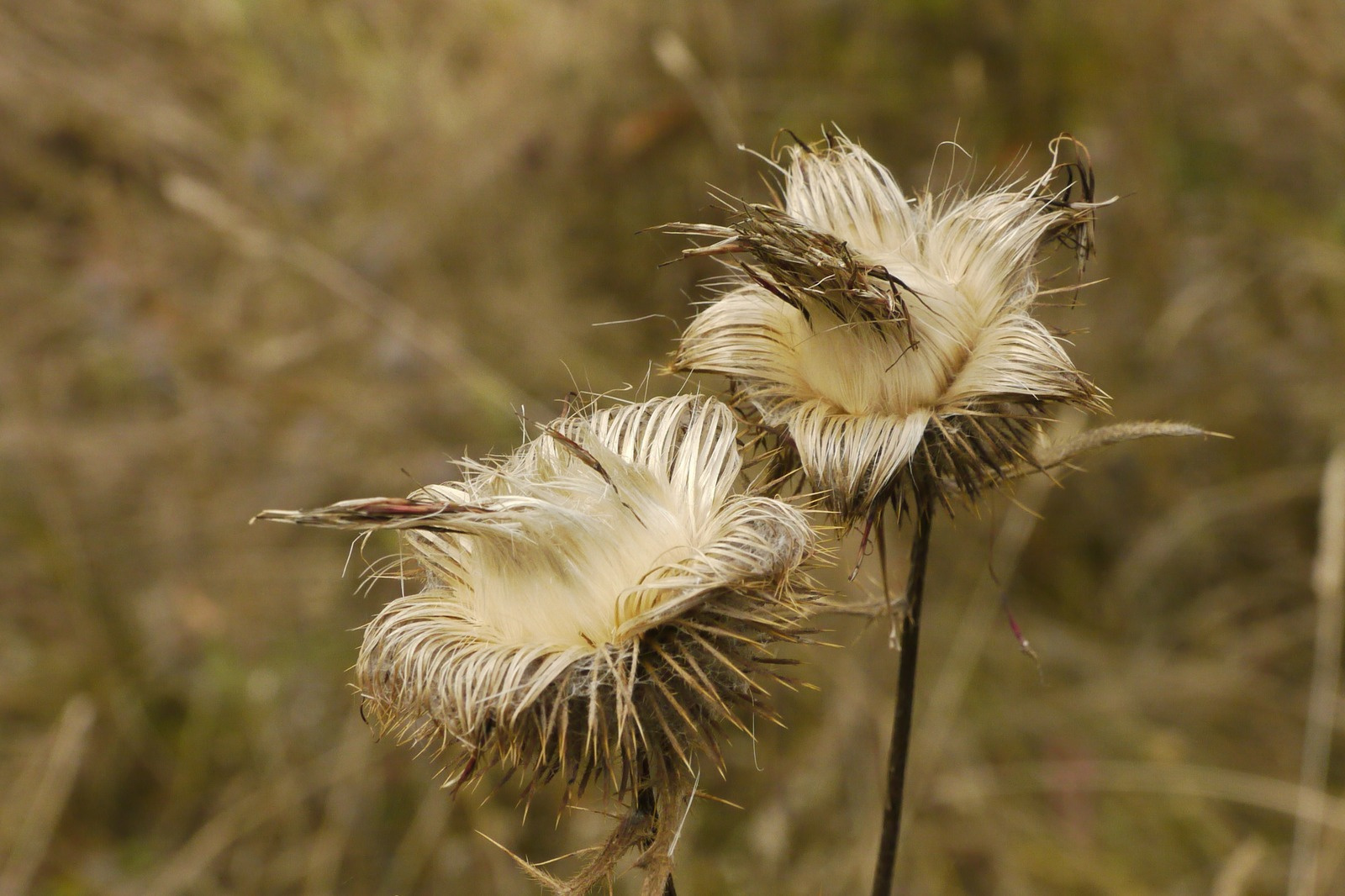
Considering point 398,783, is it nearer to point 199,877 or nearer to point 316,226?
point 199,877

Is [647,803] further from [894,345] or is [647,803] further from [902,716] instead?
[894,345]

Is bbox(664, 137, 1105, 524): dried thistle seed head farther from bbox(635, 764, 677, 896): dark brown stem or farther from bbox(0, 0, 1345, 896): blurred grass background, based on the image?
bbox(0, 0, 1345, 896): blurred grass background

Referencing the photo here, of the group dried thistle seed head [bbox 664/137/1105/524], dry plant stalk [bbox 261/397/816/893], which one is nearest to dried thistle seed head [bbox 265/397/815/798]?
dry plant stalk [bbox 261/397/816/893]

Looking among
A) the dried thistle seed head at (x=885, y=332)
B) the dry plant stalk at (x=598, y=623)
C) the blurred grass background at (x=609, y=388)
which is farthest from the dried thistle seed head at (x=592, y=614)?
the blurred grass background at (x=609, y=388)

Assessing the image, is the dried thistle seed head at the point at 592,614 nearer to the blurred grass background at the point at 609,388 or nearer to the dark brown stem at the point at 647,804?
the dark brown stem at the point at 647,804

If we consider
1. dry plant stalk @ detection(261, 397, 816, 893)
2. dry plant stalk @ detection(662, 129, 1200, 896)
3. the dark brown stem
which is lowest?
the dark brown stem

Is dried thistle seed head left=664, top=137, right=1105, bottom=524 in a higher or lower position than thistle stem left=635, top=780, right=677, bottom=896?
higher

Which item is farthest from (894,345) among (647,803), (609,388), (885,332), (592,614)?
(609,388)
